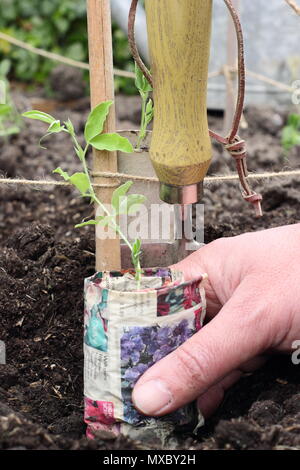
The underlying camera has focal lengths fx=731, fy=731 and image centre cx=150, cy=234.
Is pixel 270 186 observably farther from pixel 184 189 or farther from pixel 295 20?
pixel 295 20

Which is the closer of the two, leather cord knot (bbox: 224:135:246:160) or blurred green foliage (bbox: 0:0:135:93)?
leather cord knot (bbox: 224:135:246:160)

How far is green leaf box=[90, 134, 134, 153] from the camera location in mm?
1194

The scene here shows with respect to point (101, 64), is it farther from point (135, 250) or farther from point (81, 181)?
point (135, 250)

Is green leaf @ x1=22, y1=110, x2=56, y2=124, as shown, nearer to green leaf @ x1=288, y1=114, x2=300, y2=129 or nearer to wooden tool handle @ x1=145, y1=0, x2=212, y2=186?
wooden tool handle @ x1=145, y1=0, x2=212, y2=186

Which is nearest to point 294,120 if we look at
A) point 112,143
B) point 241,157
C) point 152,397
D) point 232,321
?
Result: point 241,157

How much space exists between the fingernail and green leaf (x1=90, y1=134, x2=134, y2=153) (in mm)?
382

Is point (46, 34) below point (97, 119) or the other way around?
the other way around

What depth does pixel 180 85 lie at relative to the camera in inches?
42.6

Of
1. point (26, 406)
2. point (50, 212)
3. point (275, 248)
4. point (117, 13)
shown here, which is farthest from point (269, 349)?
point (117, 13)

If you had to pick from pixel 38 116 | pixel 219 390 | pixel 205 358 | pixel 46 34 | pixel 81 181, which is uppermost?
pixel 46 34

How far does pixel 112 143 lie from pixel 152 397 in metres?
0.42

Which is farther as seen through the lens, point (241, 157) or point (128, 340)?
point (241, 157)

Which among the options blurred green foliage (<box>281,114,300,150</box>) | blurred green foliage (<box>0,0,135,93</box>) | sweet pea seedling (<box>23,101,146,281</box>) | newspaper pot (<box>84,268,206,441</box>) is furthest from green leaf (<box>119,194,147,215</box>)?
blurred green foliage (<box>0,0,135,93</box>)

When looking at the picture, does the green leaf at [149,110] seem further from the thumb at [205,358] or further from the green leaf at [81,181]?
the thumb at [205,358]
